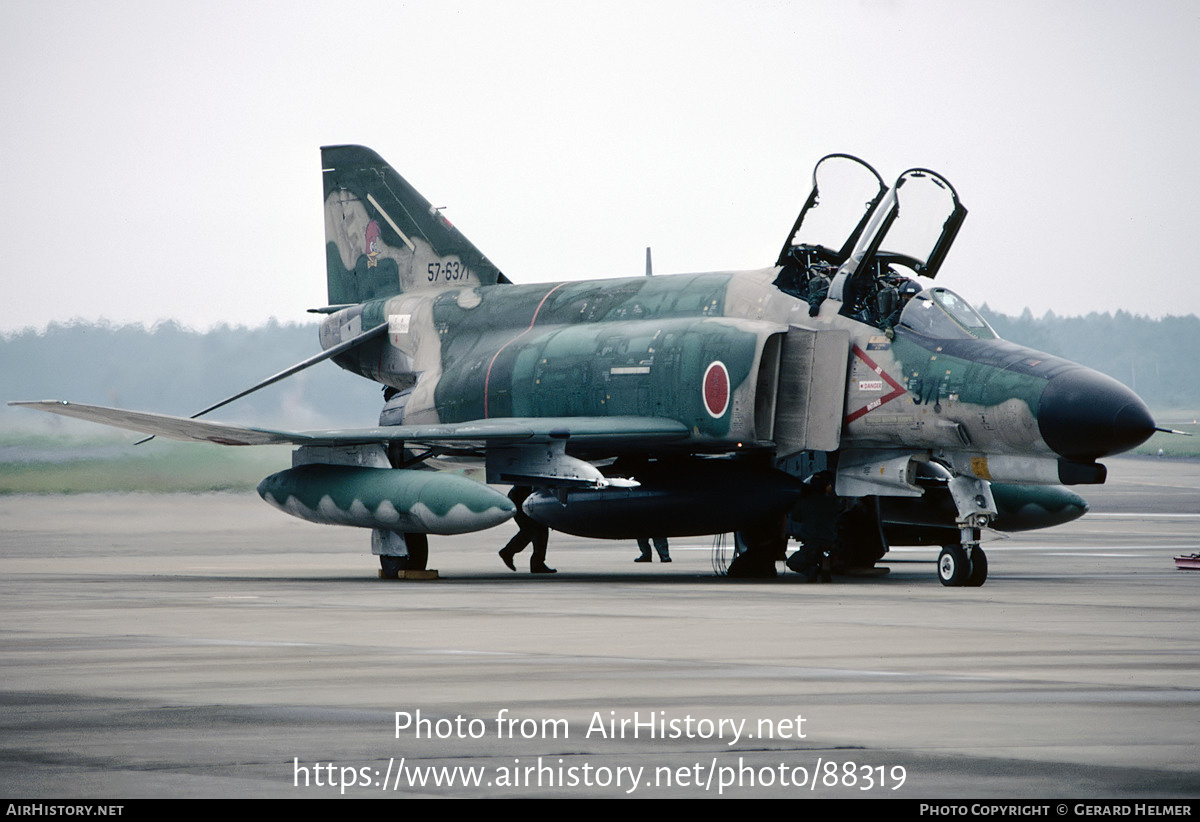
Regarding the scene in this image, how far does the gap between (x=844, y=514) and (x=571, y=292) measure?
4.19 metres

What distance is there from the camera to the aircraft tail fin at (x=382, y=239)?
20.8m

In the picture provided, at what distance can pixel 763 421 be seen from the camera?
16312mm

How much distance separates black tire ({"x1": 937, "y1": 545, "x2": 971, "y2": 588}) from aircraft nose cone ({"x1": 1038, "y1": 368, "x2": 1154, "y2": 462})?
4.16ft

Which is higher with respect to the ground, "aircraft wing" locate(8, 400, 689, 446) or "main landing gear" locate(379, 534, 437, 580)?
"aircraft wing" locate(8, 400, 689, 446)

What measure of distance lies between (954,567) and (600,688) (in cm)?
798

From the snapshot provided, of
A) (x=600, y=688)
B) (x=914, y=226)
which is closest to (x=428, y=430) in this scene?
(x=914, y=226)

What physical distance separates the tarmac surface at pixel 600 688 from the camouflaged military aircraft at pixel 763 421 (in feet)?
2.86

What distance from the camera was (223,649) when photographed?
9391 millimetres

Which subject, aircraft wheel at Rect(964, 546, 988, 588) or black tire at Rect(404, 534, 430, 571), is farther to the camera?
black tire at Rect(404, 534, 430, 571)

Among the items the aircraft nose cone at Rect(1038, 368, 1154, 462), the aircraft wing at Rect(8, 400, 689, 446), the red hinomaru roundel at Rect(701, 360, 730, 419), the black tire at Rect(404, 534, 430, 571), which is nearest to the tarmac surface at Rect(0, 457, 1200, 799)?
the black tire at Rect(404, 534, 430, 571)

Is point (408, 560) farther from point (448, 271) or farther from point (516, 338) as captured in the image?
point (448, 271)

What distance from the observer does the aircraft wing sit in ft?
53.6

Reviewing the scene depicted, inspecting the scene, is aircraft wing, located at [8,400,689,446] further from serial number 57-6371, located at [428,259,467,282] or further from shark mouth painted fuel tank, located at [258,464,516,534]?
serial number 57-6371, located at [428,259,467,282]

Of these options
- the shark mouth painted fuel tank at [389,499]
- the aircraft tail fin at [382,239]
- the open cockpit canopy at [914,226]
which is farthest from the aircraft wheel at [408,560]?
the open cockpit canopy at [914,226]
